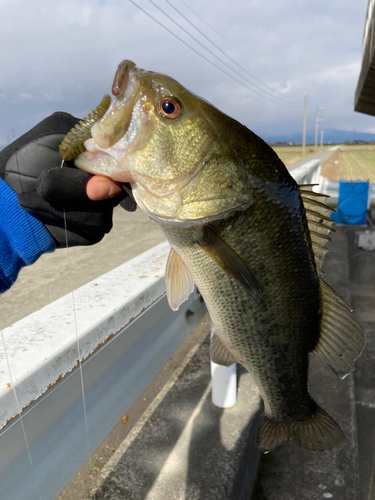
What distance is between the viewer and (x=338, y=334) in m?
1.44

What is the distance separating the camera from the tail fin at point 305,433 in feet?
4.63

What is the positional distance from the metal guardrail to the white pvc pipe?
0.48m

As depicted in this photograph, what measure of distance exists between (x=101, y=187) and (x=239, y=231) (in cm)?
48

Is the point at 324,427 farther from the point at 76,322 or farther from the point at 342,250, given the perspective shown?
the point at 342,250

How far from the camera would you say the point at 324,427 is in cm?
145

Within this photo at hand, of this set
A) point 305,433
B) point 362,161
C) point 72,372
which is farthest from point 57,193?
point 362,161

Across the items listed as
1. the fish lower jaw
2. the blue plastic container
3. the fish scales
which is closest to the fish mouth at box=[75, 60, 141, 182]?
the fish lower jaw

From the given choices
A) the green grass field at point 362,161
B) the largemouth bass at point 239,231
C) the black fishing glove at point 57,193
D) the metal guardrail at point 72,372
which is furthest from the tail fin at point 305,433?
the green grass field at point 362,161

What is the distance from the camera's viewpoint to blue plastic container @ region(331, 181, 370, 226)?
823cm

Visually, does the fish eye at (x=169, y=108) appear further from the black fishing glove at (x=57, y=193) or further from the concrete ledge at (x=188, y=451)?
the concrete ledge at (x=188, y=451)

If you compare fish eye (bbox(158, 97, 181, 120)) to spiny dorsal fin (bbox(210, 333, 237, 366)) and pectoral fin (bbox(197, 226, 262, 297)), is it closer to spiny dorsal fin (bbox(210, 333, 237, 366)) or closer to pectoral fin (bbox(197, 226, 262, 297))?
pectoral fin (bbox(197, 226, 262, 297))

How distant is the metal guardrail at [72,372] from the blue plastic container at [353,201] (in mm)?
7082

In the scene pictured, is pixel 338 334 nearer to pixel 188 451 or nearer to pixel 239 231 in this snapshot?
pixel 239 231

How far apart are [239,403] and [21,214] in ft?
6.46
